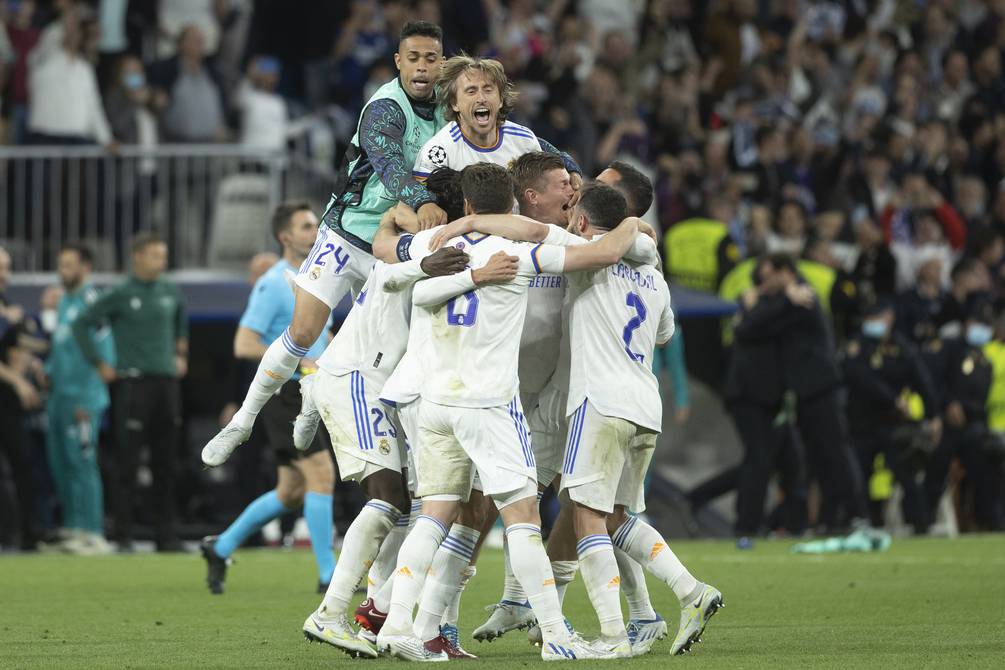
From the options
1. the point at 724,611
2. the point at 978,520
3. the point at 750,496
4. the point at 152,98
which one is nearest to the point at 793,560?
the point at 750,496

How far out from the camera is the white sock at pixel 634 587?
7652mm

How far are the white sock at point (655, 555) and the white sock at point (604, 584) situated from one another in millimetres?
269

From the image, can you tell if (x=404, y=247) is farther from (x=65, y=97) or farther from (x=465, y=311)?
(x=65, y=97)

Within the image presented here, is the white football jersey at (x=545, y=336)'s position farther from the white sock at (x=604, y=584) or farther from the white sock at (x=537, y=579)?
the white sock at (x=537, y=579)

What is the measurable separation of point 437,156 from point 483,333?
3.76 ft

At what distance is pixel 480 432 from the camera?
6.84 meters

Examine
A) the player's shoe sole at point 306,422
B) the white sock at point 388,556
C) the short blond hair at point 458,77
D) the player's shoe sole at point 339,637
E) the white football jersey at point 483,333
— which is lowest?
the player's shoe sole at point 339,637

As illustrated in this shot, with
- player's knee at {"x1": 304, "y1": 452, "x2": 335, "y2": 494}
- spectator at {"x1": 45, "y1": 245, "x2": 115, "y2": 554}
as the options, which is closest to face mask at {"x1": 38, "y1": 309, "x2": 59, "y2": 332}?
spectator at {"x1": 45, "y1": 245, "x2": 115, "y2": 554}

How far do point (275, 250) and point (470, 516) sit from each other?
9.75 m

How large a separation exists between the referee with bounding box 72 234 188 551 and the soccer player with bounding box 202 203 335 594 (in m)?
3.65

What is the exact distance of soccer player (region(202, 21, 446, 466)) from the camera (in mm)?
8031

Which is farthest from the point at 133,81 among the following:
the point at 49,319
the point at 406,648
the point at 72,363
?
the point at 406,648

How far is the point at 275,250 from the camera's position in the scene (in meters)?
16.8

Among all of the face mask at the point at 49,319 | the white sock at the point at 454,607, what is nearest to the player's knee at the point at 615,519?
the white sock at the point at 454,607
